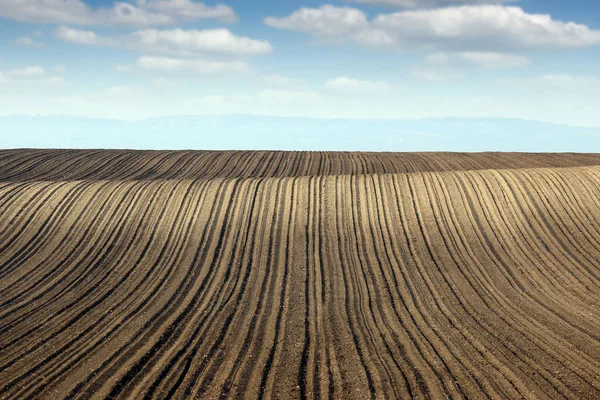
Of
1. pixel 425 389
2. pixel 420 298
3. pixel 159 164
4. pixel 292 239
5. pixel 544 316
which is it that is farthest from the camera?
pixel 159 164

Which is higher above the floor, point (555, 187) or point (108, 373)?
point (555, 187)

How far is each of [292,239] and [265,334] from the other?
24.4 feet

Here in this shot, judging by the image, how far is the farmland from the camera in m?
11.5

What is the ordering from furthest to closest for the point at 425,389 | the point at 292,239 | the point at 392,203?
1. the point at 392,203
2. the point at 292,239
3. the point at 425,389

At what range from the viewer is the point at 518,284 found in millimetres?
17703

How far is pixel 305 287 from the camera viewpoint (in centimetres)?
1702

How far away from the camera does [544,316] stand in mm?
15219

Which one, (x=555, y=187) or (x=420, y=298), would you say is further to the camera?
(x=555, y=187)

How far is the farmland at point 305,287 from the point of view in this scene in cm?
1149

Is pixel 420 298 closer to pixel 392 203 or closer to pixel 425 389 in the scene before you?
pixel 425 389

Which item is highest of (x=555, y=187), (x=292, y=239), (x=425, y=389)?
(x=555, y=187)

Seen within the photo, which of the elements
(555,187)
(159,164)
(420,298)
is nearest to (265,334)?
(420,298)

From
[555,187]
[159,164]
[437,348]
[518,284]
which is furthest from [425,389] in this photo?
[159,164]

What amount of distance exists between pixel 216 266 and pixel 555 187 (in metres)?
16.2
